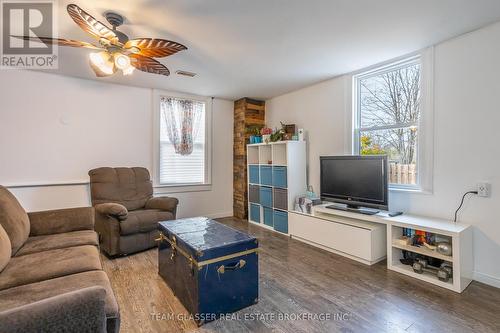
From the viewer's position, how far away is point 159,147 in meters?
4.40

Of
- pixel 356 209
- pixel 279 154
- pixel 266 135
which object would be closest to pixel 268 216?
pixel 279 154

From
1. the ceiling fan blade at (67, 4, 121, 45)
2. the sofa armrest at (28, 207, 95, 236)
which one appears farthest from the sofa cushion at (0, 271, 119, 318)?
the ceiling fan blade at (67, 4, 121, 45)

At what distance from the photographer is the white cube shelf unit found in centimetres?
397

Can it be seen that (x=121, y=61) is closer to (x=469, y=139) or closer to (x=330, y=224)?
(x=330, y=224)

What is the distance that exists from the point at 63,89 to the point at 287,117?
349 cm

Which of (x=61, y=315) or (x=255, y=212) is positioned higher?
(x=61, y=315)

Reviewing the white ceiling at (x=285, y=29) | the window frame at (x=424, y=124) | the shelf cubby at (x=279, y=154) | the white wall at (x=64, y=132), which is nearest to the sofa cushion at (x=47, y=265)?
the white ceiling at (x=285, y=29)

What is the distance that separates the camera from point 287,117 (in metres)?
4.63

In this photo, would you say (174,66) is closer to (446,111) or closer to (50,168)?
(50,168)

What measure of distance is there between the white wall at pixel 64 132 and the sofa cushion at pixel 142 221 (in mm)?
1237

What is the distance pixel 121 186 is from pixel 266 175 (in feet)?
7.32

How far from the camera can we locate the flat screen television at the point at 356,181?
9.45 ft

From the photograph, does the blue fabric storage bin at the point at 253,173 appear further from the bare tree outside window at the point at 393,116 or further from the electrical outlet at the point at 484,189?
the electrical outlet at the point at 484,189

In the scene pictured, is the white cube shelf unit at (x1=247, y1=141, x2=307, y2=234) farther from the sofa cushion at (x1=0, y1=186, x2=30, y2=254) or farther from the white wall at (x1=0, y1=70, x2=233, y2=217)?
the sofa cushion at (x1=0, y1=186, x2=30, y2=254)
